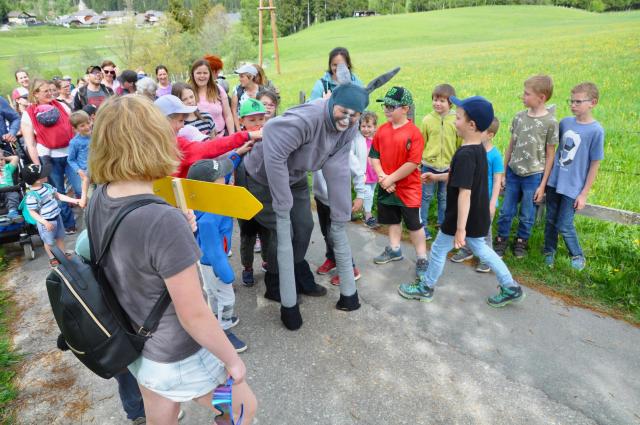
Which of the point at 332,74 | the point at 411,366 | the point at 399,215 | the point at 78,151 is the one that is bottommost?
the point at 411,366

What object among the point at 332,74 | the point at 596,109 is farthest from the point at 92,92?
the point at 596,109

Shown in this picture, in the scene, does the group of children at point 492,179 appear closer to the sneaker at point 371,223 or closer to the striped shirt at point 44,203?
the sneaker at point 371,223

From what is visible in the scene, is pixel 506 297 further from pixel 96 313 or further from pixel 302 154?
pixel 96 313

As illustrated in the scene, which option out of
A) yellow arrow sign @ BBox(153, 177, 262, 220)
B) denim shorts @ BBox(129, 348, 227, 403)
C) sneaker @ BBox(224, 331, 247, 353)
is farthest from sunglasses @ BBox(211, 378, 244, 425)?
sneaker @ BBox(224, 331, 247, 353)

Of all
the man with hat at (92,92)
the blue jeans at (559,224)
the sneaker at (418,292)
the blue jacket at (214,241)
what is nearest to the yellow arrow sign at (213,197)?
the blue jacket at (214,241)

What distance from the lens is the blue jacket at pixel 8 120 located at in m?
6.56

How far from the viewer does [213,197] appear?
1871 mm

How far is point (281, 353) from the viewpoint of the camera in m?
3.40

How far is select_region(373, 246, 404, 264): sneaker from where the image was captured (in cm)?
481

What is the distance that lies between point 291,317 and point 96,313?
2.17 metres

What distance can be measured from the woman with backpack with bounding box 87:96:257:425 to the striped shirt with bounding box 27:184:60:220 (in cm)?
359

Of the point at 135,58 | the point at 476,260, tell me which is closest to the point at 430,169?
the point at 476,260

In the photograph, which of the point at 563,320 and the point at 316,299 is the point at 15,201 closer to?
the point at 316,299

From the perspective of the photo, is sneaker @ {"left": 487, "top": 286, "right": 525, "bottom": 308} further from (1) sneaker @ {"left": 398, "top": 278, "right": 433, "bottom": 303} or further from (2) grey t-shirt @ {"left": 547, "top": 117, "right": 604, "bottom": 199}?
(2) grey t-shirt @ {"left": 547, "top": 117, "right": 604, "bottom": 199}
